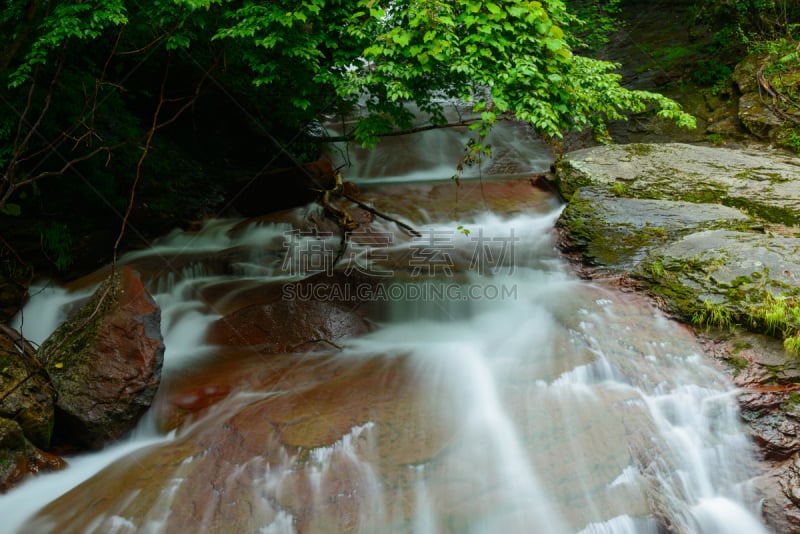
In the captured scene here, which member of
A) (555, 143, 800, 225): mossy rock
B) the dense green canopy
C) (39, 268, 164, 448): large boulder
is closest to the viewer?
(39, 268, 164, 448): large boulder

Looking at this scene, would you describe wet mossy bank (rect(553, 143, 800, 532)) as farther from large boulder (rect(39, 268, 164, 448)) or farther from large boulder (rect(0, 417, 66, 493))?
large boulder (rect(0, 417, 66, 493))

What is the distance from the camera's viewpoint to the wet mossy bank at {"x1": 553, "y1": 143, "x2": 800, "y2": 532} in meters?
3.31

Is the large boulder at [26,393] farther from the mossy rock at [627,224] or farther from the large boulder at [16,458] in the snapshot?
the mossy rock at [627,224]

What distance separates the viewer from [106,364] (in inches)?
149

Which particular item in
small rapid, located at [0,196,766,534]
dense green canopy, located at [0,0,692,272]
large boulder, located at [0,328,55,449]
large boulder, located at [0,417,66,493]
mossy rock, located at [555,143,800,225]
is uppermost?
dense green canopy, located at [0,0,692,272]

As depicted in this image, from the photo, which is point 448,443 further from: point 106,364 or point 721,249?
point 721,249

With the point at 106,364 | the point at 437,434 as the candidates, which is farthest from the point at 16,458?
the point at 437,434

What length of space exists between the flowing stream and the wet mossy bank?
0.63 feet

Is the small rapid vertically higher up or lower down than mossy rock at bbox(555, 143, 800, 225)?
lower down

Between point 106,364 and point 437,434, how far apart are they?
2694mm

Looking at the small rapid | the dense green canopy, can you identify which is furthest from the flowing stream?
the dense green canopy

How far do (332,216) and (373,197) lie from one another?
205cm

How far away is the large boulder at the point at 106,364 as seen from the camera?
3621mm

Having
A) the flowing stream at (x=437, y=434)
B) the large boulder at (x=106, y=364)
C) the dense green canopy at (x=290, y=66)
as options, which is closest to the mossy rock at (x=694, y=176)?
the dense green canopy at (x=290, y=66)
